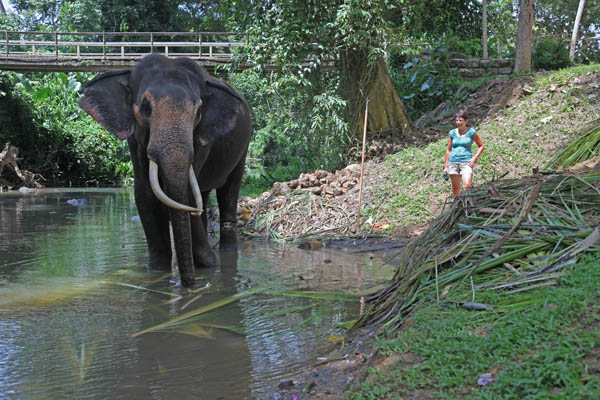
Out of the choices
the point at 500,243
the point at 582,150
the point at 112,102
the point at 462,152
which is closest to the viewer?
the point at 500,243

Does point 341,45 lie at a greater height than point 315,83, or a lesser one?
greater

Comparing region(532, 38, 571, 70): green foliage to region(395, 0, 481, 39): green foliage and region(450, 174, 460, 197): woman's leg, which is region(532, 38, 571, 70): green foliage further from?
region(450, 174, 460, 197): woman's leg

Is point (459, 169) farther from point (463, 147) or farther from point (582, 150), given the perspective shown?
point (582, 150)

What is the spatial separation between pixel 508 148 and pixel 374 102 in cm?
405

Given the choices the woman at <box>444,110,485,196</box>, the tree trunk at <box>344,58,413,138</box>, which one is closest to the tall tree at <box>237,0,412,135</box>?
the tree trunk at <box>344,58,413,138</box>

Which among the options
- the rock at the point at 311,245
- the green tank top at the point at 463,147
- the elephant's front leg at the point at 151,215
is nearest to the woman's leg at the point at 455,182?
the green tank top at the point at 463,147

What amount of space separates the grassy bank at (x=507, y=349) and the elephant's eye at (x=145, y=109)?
3.41 m

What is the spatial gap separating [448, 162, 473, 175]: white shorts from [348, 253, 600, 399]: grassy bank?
16.5ft

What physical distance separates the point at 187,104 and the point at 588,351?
4173 millimetres

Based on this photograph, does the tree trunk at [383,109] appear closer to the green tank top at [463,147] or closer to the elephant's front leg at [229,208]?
the green tank top at [463,147]

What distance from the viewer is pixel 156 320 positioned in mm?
4996

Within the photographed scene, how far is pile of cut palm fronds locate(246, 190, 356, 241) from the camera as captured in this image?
9.61 meters

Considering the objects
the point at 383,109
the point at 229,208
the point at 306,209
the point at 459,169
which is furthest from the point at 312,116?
the point at 459,169

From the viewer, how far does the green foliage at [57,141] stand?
23266mm
